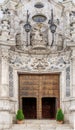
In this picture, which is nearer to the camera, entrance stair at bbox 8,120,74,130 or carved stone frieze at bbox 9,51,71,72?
entrance stair at bbox 8,120,74,130

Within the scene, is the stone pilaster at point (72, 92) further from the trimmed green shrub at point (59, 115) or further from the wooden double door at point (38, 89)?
the wooden double door at point (38, 89)

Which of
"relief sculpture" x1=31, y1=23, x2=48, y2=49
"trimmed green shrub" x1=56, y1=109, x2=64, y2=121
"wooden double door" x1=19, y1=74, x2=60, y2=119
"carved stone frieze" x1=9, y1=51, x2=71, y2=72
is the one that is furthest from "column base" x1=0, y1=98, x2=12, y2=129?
"relief sculpture" x1=31, y1=23, x2=48, y2=49

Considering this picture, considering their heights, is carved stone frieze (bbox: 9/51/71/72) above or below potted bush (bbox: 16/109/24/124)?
above

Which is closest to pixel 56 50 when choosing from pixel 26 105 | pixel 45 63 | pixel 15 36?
pixel 45 63

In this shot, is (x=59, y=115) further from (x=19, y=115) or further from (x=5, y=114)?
(x=5, y=114)

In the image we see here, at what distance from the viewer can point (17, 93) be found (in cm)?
2438

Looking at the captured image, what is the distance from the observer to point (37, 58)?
24734 mm

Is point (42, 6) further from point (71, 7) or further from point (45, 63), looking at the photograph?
point (45, 63)

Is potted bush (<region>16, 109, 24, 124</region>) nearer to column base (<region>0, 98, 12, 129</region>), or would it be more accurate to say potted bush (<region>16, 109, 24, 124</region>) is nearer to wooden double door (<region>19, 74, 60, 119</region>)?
column base (<region>0, 98, 12, 129</region>)

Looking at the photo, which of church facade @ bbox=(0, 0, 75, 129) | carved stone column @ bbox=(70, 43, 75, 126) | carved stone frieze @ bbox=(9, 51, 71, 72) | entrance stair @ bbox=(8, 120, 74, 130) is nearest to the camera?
entrance stair @ bbox=(8, 120, 74, 130)

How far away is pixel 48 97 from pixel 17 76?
108 inches

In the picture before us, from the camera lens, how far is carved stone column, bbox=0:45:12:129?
73.5 ft

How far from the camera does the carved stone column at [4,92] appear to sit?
73.5ft

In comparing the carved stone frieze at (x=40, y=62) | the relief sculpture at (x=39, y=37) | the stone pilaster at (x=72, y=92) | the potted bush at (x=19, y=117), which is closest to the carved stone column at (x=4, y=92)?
the potted bush at (x=19, y=117)
